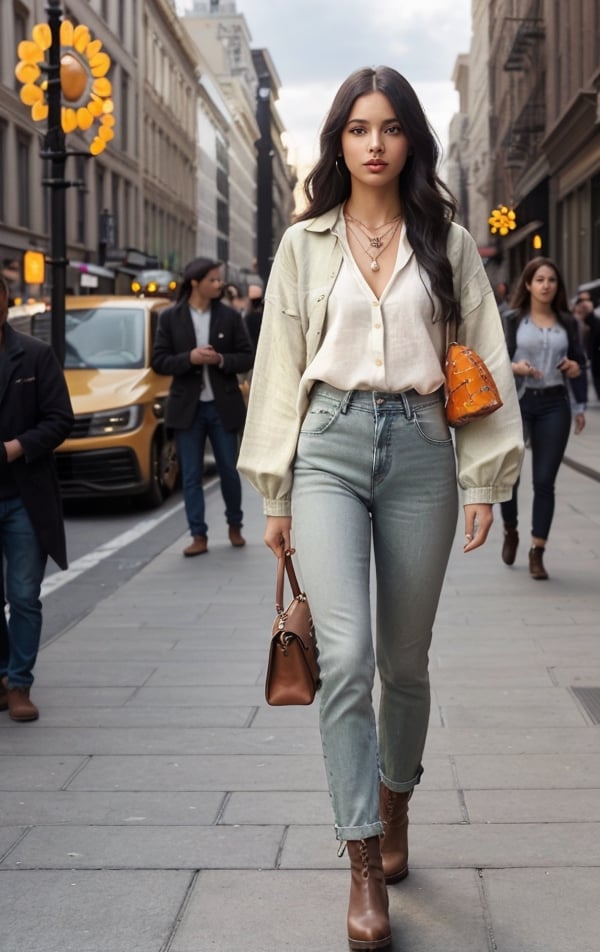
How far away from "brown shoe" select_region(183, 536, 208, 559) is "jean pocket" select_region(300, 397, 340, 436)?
6847 millimetres

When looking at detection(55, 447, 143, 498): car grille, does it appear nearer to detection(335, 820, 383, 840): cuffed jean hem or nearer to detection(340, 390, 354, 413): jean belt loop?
detection(340, 390, 354, 413): jean belt loop

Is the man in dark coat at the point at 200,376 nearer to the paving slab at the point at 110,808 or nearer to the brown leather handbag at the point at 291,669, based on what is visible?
the paving slab at the point at 110,808

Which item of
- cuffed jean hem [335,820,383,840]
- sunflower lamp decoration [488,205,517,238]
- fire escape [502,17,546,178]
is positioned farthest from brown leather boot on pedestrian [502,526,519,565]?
fire escape [502,17,546,178]

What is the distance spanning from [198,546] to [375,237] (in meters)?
6.90

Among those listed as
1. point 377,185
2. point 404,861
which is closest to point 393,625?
point 404,861

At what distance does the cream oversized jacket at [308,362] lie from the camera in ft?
11.5

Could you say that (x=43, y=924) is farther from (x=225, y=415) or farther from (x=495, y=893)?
(x=225, y=415)

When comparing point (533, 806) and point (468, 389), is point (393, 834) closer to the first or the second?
point (533, 806)

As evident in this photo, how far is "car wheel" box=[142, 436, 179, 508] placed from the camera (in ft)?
44.0

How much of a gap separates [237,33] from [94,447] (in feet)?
389

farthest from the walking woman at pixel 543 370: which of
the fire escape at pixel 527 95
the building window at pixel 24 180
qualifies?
the fire escape at pixel 527 95

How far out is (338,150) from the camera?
360cm

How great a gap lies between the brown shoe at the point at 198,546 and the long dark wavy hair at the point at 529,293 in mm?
2639

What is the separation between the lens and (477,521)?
3.58 m
